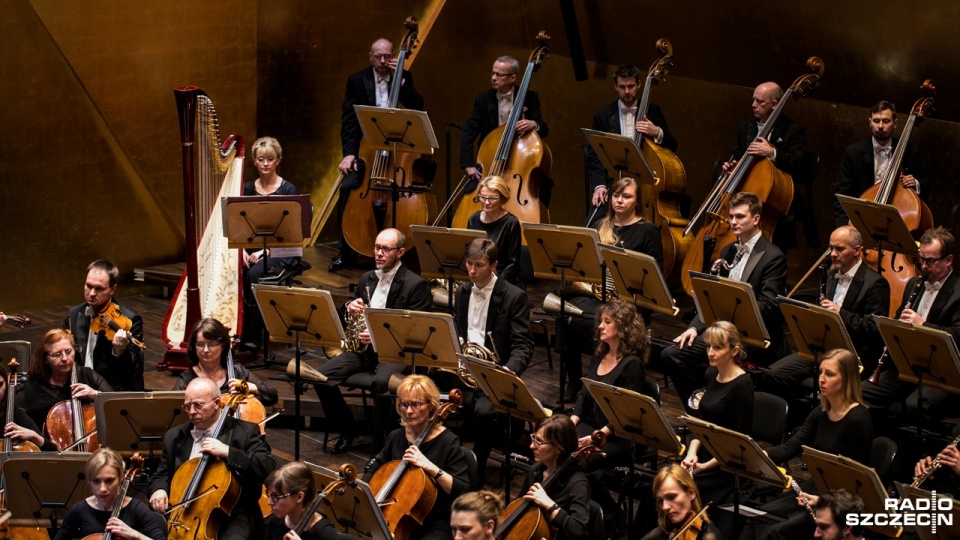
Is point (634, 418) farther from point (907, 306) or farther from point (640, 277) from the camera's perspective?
point (907, 306)

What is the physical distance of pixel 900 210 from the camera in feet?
25.0

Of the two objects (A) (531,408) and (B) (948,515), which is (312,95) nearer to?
(A) (531,408)

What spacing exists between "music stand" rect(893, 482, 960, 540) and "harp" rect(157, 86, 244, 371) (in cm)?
421

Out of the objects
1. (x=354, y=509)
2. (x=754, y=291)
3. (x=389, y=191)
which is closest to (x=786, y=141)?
(x=754, y=291)

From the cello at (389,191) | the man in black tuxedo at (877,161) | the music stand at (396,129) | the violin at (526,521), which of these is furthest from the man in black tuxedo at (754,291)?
the cello at (389,191)

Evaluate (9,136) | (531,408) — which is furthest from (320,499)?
(9,136)

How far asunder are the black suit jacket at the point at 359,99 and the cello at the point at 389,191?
7.0 inches

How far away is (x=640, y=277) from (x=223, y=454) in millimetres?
2291

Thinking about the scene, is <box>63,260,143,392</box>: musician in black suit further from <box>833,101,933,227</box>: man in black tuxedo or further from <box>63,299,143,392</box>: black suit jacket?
<box>833,101,933,227</box>: man in black tuxedo

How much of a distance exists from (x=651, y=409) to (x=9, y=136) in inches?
212

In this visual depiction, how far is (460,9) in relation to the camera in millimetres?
10562

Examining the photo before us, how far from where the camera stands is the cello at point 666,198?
27.0ft

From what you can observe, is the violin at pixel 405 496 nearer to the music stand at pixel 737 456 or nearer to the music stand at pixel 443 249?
the music stand at pixel 737 456

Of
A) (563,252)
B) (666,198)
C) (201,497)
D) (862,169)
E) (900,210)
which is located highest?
(862,169)
